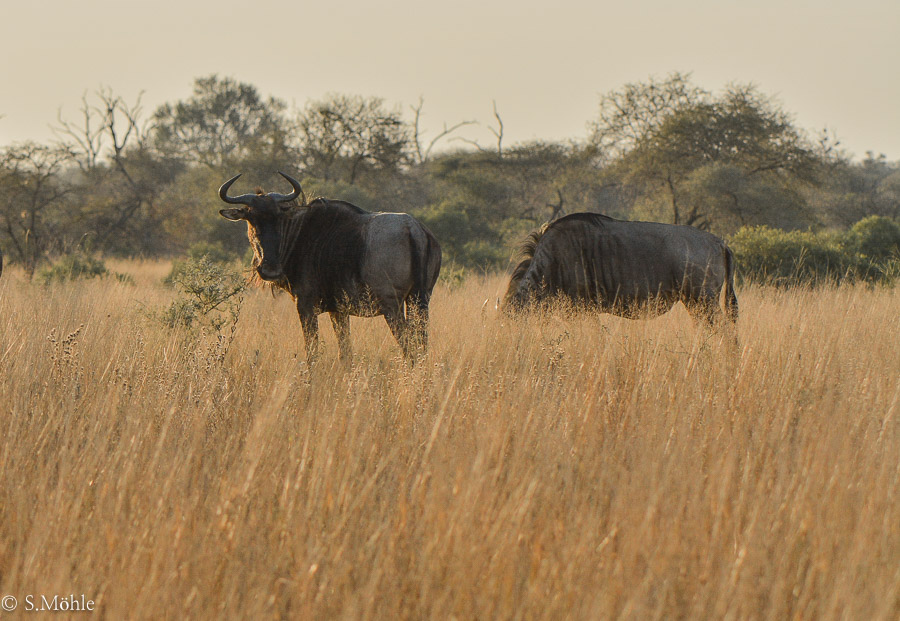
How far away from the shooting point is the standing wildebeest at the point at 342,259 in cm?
520

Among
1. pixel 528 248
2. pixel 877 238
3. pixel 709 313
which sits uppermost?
pixel 877 238

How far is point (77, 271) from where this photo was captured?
12.4 metres

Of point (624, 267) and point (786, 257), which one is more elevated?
point (786, 257)

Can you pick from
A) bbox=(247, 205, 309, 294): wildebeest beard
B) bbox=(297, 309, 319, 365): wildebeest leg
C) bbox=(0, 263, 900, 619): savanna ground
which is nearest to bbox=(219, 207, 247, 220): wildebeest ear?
bbox=(247, 205, 309, 294): wildebeest beard

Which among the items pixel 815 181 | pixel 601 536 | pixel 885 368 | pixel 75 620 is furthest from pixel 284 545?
pixel 815 181

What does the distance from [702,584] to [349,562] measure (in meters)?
0.99

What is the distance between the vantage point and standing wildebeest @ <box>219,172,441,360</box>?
5.20 meters

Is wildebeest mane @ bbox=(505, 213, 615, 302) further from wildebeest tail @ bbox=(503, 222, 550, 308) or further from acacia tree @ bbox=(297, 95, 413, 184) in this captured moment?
acacia tree @ bbox=(297, 95, 413, 184)

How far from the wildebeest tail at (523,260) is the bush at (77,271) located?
8.01 meters

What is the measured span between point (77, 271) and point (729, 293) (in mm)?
10904

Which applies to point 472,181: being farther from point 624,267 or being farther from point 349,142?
point 624,267

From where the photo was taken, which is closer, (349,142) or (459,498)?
(459,498)

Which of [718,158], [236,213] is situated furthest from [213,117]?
[236,213]

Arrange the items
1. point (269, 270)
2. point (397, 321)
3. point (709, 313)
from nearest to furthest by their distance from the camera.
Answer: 1. point (269, 270)
2. point (397, 321)
3. point (709, 313)
